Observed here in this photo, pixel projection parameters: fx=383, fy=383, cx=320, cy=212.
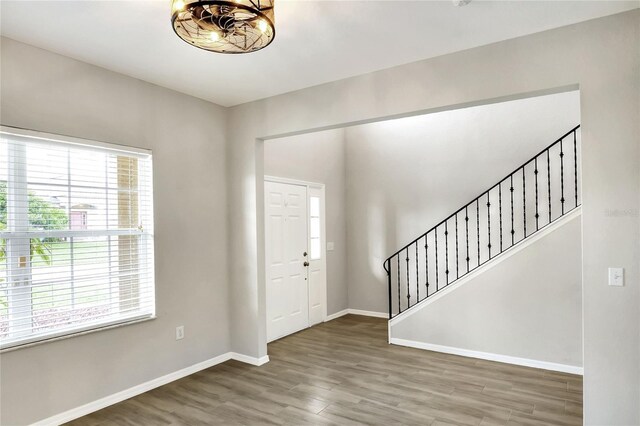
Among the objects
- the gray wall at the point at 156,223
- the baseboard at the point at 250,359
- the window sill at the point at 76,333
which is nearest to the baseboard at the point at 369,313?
the baseboard at the point at 250,359

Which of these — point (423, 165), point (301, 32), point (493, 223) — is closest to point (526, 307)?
point (493, 223)

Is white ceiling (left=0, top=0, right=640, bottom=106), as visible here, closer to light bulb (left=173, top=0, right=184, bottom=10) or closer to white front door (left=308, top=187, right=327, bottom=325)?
light bulb (left=173, top=0, right=184, bottom=10)

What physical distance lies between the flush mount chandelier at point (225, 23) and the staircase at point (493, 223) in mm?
3374

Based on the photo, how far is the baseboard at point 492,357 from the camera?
379cm

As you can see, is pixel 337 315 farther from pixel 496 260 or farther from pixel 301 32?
pixel 301 32

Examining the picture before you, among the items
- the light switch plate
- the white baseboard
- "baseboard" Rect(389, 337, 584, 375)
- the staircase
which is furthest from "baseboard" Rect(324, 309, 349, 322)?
the light switch plate

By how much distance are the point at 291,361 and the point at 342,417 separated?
1.34 m

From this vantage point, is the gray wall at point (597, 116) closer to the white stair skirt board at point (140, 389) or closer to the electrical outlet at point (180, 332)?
the electrical outlet at point (180, 332)

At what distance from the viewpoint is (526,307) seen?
4.00m

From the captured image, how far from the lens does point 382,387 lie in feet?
11.6

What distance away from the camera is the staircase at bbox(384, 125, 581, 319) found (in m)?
4.73

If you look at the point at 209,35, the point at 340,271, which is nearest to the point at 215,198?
the point at 209,35

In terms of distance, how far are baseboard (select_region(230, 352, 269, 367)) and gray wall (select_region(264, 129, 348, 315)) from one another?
6.62 ft

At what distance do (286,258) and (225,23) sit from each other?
12.2ft
